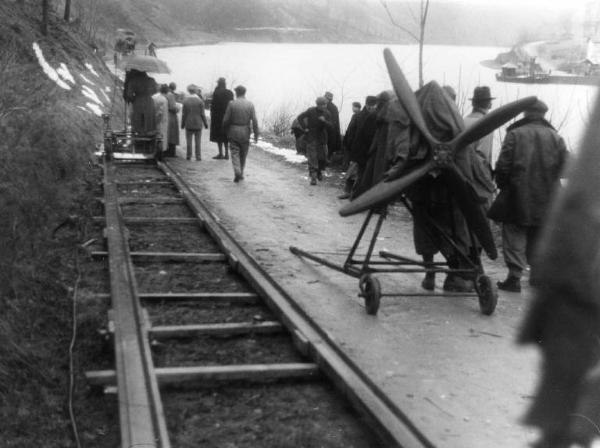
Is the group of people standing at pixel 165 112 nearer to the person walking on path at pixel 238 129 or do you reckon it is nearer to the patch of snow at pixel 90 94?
the person walking on path at pixel 238 129

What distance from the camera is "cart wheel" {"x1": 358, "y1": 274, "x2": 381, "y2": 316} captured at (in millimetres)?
7090

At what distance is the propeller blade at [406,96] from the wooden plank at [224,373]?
8.02 feet

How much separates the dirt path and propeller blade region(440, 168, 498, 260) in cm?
70

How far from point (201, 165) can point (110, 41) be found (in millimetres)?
52185

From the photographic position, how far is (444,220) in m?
7.74

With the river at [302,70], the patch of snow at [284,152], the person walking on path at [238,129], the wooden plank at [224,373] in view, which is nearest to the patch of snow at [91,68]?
the patch of snow at [284,152]

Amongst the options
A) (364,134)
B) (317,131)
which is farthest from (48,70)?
(364,134)

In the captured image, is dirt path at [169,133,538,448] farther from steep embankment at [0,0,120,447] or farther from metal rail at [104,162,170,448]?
steep embankment at [0,0,120,447]

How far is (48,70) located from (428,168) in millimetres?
20196

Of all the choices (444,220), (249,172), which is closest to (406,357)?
(444,220)

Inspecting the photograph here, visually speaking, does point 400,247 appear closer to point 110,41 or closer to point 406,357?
point 406,357

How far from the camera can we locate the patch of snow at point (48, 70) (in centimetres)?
2392

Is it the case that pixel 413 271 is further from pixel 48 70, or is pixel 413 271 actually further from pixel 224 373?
pixel 48 70

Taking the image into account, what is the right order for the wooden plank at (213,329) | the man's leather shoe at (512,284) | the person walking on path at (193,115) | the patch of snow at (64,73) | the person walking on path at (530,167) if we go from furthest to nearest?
the patch of snow at (64,73), the person walking on path at (193,115), the man's leather shoe at (512,284), the person walking on path at (530,167), the wooden plank at (213,329)
